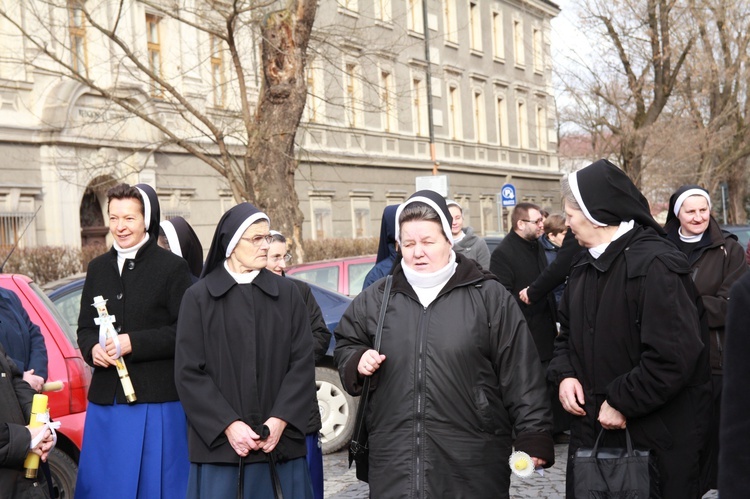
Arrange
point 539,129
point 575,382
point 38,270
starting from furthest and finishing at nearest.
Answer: point 539,129 → point 38,270 → point 575,382

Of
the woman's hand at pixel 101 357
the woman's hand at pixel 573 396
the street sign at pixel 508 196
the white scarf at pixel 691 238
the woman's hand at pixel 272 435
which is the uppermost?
the street sign at pixel 508 196

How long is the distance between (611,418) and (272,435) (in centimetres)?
148

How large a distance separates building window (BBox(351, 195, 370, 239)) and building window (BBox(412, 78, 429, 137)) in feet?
15.7

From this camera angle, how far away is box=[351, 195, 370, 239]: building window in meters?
33.6

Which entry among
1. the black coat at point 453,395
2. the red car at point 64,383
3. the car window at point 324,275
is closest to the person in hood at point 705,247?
the black coat at point 453,395

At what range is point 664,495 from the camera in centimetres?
450

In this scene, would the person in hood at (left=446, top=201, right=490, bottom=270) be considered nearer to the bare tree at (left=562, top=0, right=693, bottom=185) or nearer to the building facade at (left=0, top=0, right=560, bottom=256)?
the building facade at (left=0, top=0, right=560, bottom=256)

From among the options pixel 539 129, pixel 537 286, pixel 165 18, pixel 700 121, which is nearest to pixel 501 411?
pixel 537 286

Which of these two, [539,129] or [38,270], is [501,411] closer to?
[38,270]

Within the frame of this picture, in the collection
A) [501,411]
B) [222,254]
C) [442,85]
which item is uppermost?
[442,85]

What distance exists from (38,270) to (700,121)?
25.2 meters

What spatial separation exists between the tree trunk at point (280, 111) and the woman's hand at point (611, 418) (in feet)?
35.2

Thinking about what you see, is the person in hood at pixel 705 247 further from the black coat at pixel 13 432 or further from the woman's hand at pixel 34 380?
the black coat at pixel 13 432

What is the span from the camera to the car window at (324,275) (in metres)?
11.4
